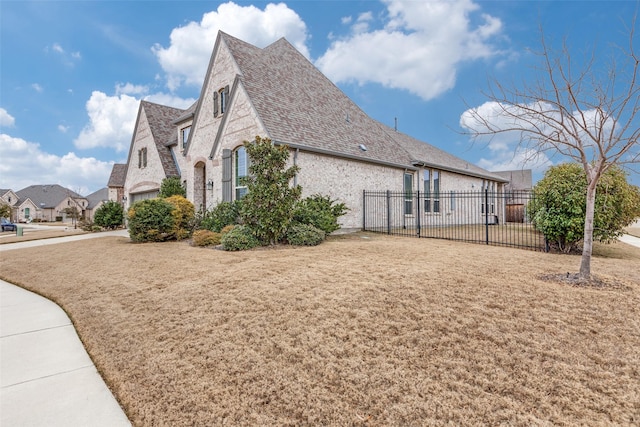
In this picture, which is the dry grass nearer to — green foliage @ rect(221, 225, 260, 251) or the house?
green foliage @ rect(221, 225, 260, 251)

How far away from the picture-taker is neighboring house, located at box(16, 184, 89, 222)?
5956 centimetres

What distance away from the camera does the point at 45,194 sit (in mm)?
62656

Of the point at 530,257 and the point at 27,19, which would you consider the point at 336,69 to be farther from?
the point at 530,257

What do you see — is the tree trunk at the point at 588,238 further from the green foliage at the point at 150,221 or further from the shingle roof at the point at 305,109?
the green foliage at the point at 150,221

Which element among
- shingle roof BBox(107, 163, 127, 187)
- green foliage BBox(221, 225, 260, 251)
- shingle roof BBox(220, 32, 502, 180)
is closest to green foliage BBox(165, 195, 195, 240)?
green foliage BBox(221, 225, 260, 251)

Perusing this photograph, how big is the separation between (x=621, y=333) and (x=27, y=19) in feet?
56.2

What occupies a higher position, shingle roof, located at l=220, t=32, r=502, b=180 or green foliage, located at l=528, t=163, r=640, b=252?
shingle roof, located at l=220, t=32, r=502, b=180

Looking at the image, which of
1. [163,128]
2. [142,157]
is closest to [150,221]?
[142,157]

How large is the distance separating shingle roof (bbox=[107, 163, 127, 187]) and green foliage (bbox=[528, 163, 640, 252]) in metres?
30.6

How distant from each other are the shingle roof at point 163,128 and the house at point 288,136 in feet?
0.41

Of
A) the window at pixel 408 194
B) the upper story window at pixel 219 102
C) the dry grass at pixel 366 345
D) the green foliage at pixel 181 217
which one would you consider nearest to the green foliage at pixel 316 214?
the dry grass at pixel 366 345

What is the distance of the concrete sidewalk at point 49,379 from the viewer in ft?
8.29

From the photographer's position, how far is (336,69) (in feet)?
64.1

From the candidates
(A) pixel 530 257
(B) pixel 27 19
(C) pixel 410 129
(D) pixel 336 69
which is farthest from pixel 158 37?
(C) pixel 410 129
